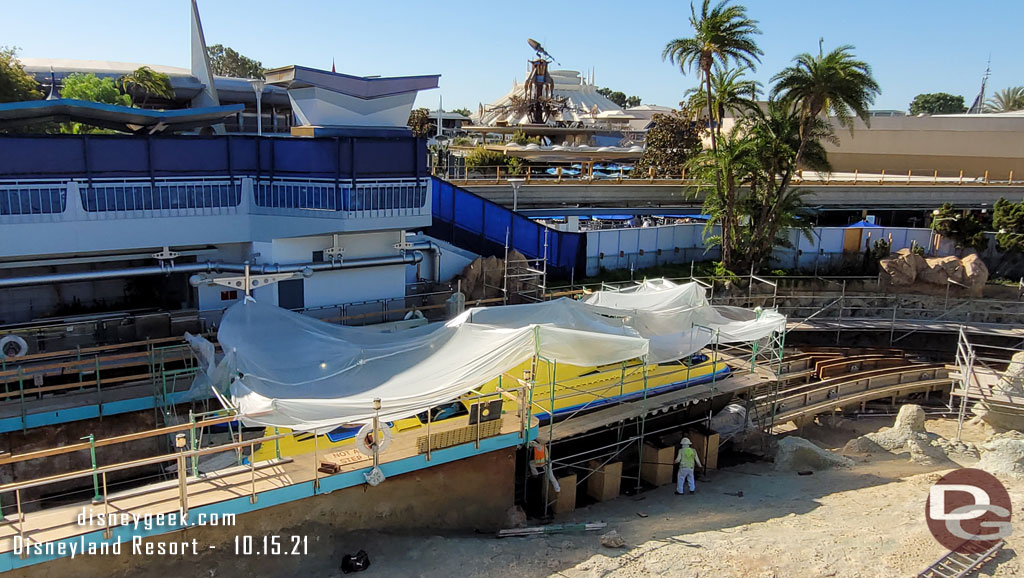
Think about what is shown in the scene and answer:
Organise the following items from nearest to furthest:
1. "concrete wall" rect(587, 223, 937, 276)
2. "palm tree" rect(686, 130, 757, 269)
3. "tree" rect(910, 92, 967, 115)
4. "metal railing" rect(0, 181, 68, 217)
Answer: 1. "metal railing" rect(0, 181, 68, 217)
2. "palm tree" rect(686, 130, 757, 269)
3. "concrete wall" rect(587, 223, 937, 276)
4. "tree" rect(910, 92, 967, 115)

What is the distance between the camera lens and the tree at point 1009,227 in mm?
34250

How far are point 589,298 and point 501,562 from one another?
9879 mm

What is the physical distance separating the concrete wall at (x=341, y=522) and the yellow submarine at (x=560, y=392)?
116 centimetres

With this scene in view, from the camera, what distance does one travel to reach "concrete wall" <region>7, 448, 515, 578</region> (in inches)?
455

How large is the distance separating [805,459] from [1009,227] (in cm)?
2524

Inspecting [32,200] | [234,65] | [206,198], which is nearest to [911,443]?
[206,198]

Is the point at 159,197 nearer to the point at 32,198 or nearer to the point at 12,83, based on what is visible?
the point at 32,198

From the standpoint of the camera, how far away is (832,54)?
29.8m

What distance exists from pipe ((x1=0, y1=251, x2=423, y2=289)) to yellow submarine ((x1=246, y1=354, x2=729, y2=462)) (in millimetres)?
6586

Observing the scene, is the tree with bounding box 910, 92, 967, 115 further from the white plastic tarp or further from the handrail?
the white plastic tarp

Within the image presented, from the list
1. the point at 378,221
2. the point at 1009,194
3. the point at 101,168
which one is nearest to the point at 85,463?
the point at 101,168

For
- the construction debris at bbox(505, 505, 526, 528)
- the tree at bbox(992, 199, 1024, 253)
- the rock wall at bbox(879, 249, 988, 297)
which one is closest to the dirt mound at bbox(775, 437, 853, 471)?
the construction debris at bbox(505, 505, 526, 528)

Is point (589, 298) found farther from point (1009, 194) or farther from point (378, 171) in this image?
point (1009, 194)

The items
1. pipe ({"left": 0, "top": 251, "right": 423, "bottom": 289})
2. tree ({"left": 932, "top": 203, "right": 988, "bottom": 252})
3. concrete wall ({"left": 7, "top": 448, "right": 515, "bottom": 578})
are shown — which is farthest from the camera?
tree ({"left": 932, "top": 203, "right": 988, "bottom": 252})
